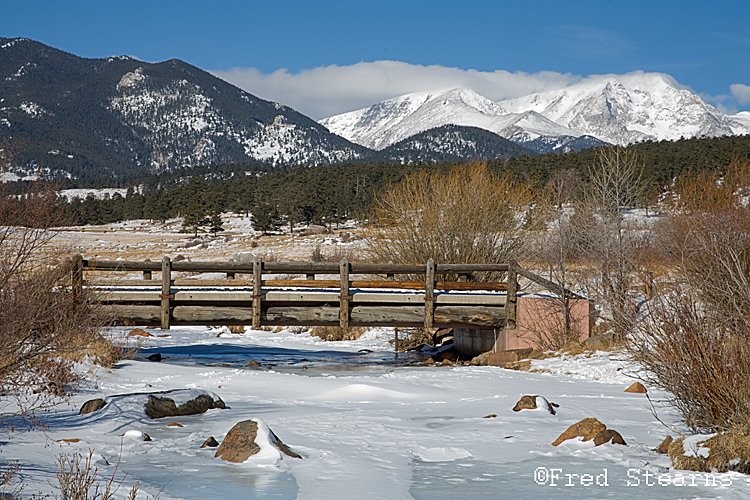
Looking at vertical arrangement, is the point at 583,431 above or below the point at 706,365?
below

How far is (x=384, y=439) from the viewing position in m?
7.32

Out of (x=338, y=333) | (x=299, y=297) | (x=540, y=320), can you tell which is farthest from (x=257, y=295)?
(x=338, y=333)

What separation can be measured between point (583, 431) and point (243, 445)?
3.49 meters

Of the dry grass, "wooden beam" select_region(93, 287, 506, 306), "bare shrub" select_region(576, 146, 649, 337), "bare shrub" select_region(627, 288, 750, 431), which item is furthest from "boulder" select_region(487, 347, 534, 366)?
the dry grass

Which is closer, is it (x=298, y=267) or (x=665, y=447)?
(x=665, y=447)

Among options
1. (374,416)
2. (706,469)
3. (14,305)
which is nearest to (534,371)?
(374,416)

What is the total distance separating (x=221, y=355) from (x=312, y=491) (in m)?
11.4

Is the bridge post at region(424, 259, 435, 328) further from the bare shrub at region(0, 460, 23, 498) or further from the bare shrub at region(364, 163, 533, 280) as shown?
the bare shrub at region(0, 460, 23, 498)

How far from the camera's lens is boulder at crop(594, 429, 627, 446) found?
6.88 metres

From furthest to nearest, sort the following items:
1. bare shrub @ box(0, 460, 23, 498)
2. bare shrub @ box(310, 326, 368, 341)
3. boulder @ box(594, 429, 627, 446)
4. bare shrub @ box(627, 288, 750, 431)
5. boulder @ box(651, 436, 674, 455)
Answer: bare shrub @ box(310, 326, 368, 341)
boulder @ box(594, 429, 627, 446)
boulder @ box(651, 436, 674, 455)
bare shrub @ box(627, 288, 750, 431)
bare shrub @ box(0, 460, 23, 498)

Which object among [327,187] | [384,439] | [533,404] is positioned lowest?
[384,439]

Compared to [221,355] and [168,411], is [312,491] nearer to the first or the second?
[168,411]

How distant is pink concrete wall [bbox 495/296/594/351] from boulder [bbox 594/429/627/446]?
7694 millimetres

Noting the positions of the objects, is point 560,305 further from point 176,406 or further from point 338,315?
point 176,406
